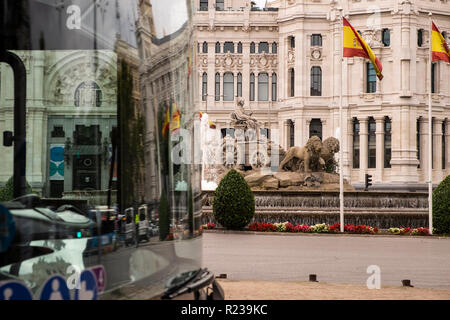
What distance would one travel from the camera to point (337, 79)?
5447 cm

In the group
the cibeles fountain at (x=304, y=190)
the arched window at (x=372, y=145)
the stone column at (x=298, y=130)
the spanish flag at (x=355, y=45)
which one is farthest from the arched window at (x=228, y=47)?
the spanish flag at (x=355, y=45)

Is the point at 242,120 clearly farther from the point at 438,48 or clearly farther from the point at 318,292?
the point at 318,292

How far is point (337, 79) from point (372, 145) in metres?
5.53

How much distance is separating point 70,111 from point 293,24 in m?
54.5

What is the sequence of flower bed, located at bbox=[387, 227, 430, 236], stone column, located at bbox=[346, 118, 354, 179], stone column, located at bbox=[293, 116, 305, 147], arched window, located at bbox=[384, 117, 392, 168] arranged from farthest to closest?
stone column, located at bbox=[293, 116, 305, 147] < arched window, located at bbox=[384, 117, 392, 168] < stone column, located at bbox=[346, 118, 354, 179] < flower bed, located at bbox=[387, 227, 430, 236]

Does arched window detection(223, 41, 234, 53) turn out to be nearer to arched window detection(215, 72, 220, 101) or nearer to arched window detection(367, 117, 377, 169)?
arched window detection(215, 72, 220, 101)

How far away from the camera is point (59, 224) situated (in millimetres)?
1915

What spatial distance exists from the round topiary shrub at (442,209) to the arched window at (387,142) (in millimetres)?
34198

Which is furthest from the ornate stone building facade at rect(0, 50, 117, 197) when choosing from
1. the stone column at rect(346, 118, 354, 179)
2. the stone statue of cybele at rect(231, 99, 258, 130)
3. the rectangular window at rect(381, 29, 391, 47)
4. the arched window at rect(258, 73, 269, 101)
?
the arched window at rect(258, 73, 269, 101)

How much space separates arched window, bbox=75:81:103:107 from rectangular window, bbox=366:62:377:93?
52.4 metres

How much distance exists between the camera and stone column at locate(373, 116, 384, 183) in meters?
51.5

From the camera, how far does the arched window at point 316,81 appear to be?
55.2m

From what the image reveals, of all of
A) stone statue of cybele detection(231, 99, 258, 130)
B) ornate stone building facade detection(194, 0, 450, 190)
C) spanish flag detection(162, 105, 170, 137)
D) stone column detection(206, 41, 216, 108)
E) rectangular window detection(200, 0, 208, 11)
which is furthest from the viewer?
rectangular window detection(200, 0, 208, 11)
